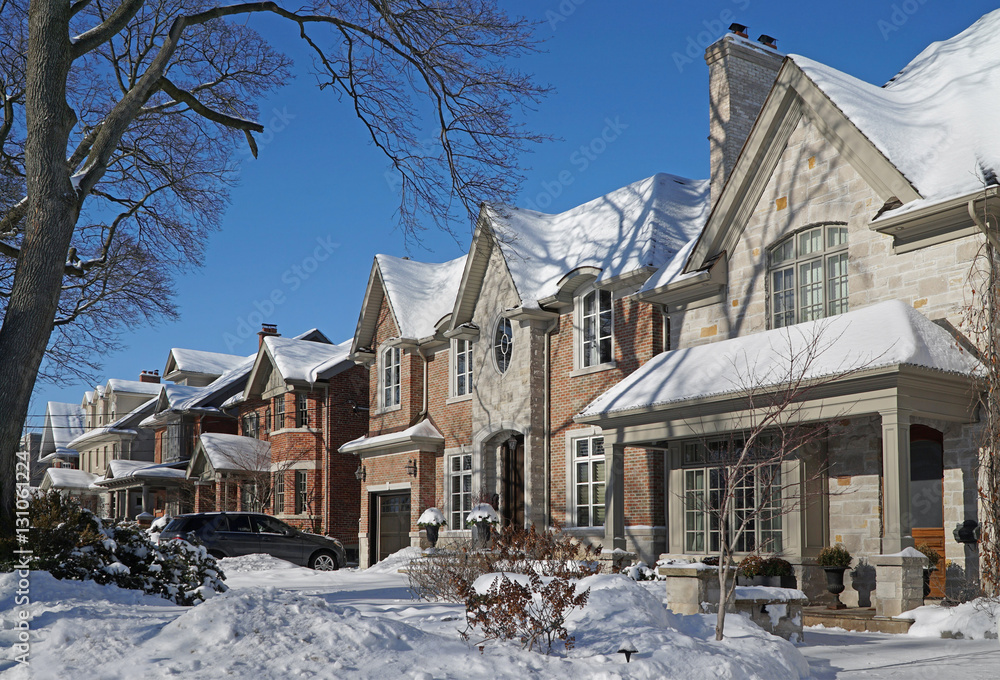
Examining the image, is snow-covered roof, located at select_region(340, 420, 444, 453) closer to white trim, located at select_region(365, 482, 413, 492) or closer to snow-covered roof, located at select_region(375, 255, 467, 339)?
white trim, located at select_region(365, 482, 413, 492)

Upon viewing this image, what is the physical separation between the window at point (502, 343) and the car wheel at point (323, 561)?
6.98 meters

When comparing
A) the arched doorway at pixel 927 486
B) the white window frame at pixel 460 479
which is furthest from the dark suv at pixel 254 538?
the arched doorway at pixel 927 486

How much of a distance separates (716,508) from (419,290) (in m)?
13.9

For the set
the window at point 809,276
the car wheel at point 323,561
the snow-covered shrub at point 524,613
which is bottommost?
the car wheel at point 323,561

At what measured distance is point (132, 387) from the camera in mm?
54938

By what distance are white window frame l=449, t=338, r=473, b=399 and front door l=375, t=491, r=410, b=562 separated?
373cm

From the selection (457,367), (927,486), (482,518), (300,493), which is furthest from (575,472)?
(300,493)

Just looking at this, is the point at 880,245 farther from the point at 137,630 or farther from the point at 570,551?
the point at 137,630

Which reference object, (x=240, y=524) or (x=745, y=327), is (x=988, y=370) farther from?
(x=240, y=524)

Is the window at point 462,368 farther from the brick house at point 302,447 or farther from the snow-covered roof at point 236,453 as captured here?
the snow-covered roof at point 236,453

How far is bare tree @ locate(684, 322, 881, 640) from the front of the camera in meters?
12.0

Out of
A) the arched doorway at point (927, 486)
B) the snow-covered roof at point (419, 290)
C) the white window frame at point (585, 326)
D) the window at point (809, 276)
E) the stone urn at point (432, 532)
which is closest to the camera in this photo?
the arched doorway at point (927, 486)

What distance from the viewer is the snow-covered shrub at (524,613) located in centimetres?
739

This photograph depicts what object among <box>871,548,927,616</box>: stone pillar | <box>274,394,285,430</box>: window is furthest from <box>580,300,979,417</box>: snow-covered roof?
<box>274,394,285,430</box>: window
